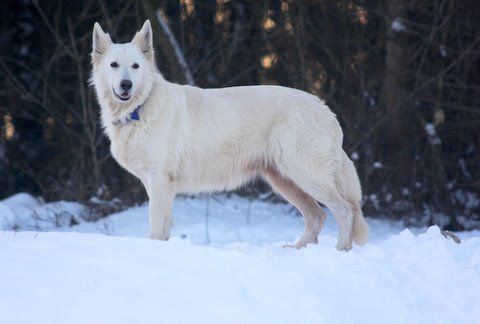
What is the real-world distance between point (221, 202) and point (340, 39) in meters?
3.10

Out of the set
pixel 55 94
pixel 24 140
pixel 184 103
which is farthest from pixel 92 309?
pixel 24 140

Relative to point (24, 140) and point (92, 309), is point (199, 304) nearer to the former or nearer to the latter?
point (92, 309)

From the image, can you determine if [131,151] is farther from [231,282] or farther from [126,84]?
[231,282]

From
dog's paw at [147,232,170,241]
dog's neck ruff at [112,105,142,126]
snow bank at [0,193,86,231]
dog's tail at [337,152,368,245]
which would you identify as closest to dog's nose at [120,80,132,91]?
dog's neck ruff at [112,105,142,126]

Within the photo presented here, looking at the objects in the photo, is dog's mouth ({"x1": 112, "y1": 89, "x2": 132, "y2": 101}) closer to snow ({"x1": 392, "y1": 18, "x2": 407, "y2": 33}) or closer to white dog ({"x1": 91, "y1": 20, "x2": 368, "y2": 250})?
white dog ({"x1": 91, "y1": 20, "x2": 368, "y2": 250})

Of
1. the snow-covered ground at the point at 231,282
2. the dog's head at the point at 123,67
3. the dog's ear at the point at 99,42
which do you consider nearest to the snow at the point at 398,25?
the dog's head at the point at 123,67

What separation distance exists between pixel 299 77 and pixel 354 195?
4.60 meters

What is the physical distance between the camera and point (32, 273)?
3729 millimetres

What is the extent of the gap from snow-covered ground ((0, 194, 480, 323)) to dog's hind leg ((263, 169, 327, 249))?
0.79 m

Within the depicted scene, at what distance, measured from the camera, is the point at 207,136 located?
6.09m

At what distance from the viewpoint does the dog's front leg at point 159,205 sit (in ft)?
19.0

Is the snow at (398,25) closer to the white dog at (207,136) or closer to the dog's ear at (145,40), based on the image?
the white dog at (207,136)

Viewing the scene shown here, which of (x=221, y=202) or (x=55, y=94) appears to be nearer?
(x=221, y=202)

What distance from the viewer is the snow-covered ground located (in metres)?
3.50
